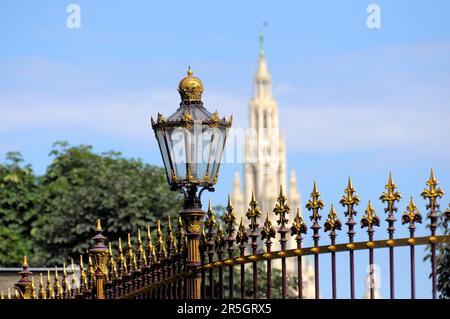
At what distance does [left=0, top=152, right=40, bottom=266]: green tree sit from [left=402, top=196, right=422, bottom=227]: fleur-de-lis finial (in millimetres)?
36032

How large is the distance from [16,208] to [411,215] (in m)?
39.5

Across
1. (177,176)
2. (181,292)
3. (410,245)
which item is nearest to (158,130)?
(177,176)

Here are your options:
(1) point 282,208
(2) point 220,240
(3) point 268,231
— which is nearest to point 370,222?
(1) point 282,208

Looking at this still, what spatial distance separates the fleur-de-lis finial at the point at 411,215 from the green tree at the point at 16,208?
36.0 metres

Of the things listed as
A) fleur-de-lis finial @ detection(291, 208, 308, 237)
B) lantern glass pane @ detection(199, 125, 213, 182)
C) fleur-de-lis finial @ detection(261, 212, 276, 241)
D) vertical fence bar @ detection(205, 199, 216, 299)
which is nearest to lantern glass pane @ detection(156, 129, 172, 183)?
lantern glass pane @ detection(199, 125, 213, 182)

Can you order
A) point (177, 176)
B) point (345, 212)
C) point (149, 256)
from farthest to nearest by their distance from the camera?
point (149, 256), point (177, 176), point (345, 212)

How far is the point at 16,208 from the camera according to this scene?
172 feet

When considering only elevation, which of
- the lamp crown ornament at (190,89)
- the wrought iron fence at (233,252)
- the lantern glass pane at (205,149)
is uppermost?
the lamp crown ornament at (190,89)

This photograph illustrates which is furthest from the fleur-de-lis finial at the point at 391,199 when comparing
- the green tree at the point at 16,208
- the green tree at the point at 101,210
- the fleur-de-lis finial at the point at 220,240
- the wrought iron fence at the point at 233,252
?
the green tree at the point at 16,208

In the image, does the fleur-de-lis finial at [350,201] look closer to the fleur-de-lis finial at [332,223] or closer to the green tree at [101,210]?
the fleur-de-lis finial at [332,223]

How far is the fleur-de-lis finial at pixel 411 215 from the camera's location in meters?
13.9
